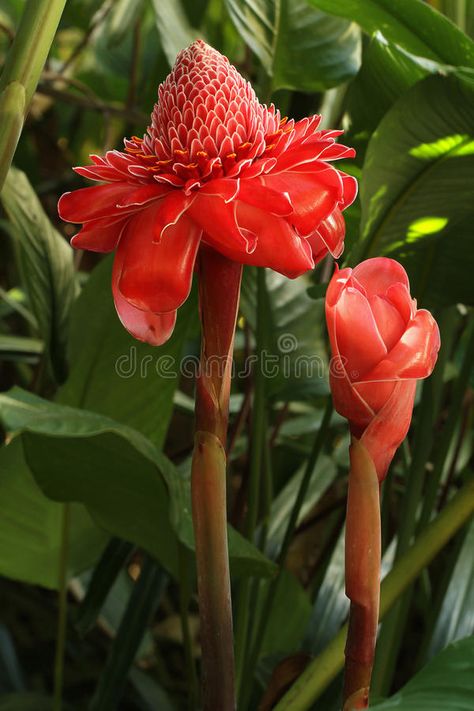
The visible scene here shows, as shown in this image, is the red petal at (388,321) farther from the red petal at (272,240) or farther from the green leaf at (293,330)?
the green leaf at (293,330)

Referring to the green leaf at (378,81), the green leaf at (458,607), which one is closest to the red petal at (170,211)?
the green leaf at (378,81)

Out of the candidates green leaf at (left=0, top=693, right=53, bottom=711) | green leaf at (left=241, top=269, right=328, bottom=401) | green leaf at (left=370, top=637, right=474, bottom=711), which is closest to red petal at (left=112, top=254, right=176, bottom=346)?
green leaf at (left=370, top=637, right=474, bottom=711)

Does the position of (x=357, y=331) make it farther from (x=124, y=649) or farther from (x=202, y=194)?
(x=124, y=649)

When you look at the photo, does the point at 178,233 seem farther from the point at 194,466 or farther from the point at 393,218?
the point at 393,218

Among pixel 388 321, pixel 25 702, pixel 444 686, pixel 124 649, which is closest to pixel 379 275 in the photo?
pixel 388 321

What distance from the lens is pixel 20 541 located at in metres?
0.55

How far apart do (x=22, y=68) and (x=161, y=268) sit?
0.33ft

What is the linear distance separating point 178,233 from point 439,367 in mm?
340

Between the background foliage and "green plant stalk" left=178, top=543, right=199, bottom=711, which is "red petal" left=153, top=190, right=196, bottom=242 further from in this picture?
"green plant stalk" left=178, top=543, right=199, bottom=711

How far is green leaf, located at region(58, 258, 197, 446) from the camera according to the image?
53 cm

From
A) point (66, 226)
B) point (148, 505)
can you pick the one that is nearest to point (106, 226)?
point (148, 505)

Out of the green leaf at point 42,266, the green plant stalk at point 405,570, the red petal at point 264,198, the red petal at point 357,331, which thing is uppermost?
the red petal at point 264,198

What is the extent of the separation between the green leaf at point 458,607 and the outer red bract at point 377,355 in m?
0.30

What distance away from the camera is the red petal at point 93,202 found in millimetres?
280
